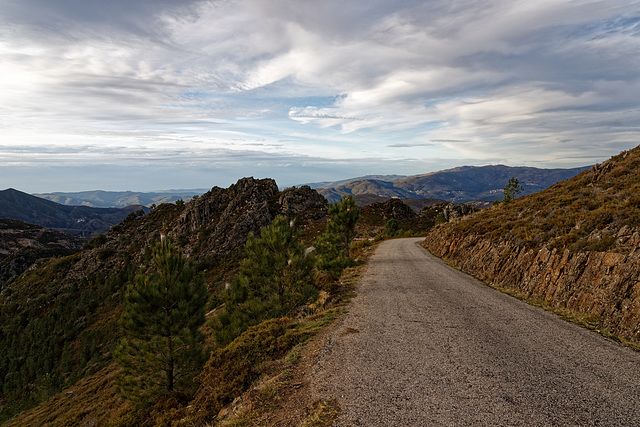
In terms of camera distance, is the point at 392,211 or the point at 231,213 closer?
the point at 231,213

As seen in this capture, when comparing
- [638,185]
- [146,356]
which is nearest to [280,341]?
[146,356]

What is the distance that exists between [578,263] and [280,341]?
45.3 ft

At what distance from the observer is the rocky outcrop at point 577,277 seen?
1055 cm

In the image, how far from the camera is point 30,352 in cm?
8419

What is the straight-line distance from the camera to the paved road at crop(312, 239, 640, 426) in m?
6.24

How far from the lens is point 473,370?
26.5 ft

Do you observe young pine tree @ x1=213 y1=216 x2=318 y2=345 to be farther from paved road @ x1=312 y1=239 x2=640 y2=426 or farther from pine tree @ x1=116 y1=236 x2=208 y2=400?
paved road @ x1=312 y1=239 x2=640 y2=426

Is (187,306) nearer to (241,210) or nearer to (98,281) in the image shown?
(241,210)

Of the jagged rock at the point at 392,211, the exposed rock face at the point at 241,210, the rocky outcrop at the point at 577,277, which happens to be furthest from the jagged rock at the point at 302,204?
the rocky outcrop at the point at 577,277

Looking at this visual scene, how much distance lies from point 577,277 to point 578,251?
1399 mm

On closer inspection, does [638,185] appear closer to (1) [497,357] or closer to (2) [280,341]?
(1) [497,357]

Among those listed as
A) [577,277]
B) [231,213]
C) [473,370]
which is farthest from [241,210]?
[473,370]

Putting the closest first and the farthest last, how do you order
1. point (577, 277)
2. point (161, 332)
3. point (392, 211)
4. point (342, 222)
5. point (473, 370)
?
1. point (473, 370)
2. point (577, 277)
3. point (161, 332)
4. point (342, 222)
5. point (392, 211)

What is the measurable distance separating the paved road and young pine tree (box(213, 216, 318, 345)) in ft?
20.9
